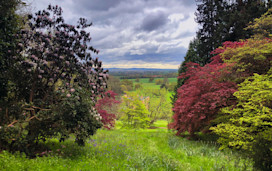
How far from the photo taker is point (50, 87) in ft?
21.0

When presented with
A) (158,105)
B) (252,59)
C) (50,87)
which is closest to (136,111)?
Result: (158,105)

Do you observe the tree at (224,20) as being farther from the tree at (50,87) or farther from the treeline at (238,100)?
the tree at (50,87)

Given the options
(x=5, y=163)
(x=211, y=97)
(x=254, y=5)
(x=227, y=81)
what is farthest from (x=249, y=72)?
(x=254, y=5)

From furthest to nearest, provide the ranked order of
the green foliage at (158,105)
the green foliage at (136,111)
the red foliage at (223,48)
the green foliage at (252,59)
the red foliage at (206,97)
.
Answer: the green foliage at (158,105) < the green foliage at (136,111) < the red foliage at (223,48) < the red foliage at (206,97) < the green foliage at (252,59)

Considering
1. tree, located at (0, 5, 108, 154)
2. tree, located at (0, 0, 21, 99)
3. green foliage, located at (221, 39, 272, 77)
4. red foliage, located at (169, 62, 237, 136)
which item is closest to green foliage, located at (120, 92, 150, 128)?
red foliage, located at (169, 62, 237, 136)

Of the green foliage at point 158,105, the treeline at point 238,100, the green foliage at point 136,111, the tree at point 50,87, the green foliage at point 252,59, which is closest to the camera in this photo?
the tree at point 50,87

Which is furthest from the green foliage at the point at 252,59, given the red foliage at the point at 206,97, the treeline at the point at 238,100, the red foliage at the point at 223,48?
the red foliage at the point at 223,48

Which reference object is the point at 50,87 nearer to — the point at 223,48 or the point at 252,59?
the point at 252,59

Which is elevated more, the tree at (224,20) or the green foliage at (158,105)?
the tree at (224,20)

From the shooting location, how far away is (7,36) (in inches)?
231

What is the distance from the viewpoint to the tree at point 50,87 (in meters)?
5.31

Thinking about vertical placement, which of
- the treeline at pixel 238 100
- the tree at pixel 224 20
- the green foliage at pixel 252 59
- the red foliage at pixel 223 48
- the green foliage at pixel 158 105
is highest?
the tree at pixel 224 20

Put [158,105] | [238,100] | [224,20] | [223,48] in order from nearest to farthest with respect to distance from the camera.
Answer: [238,100], [223,48], [224,20], [158,105]

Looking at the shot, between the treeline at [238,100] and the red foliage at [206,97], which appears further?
the red foliage at [206,97]
